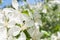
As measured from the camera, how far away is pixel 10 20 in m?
0.44

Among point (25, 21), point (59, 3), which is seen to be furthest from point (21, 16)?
point (59, 3)

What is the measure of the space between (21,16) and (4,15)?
41 mm

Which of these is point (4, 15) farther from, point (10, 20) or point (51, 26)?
point (51, 26)

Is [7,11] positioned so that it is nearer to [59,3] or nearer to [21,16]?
[21,16]

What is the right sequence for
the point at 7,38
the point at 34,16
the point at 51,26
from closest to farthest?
1. the point at 7,38
2. the point at 34,16
3. the point at 51,26

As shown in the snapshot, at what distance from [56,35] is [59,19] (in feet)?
0.88

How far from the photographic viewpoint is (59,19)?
0.85 metres

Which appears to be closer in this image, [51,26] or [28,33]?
[28,33]

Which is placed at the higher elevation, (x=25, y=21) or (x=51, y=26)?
(x=25, y=21)

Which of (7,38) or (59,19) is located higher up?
(7,38)

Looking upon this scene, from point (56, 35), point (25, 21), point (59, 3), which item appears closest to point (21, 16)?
point (25, 21)

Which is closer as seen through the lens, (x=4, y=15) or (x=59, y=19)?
(x=4, y=15)

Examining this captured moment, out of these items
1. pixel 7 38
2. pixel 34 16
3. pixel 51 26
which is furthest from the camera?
pixel 51 26

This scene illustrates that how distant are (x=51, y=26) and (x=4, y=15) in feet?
1.20
